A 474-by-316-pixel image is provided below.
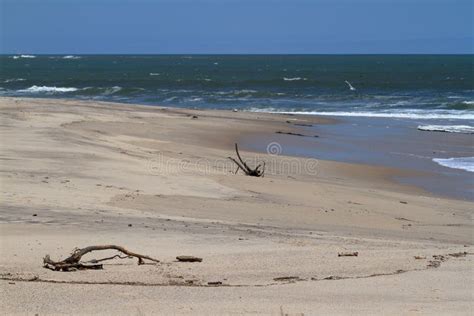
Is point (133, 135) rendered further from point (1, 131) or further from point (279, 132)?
point (279, 132)

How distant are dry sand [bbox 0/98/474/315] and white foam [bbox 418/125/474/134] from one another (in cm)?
1030

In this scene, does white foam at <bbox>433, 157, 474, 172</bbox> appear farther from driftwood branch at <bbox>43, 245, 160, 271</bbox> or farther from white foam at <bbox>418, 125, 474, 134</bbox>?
driftwood branch at <bbox>43, 245, 160, 271</bbox>

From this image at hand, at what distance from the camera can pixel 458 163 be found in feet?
60.9

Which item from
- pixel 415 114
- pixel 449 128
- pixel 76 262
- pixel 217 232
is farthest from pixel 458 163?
pixel 415 114

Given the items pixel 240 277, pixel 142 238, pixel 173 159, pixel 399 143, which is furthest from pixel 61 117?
pixel 240 277

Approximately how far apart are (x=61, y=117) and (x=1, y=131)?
6.66 meters

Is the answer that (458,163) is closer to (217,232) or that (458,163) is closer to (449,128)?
(449,128)

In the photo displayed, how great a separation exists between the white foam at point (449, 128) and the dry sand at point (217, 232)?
1030cm

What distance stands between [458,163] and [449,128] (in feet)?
31.6

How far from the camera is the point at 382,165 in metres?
18.2

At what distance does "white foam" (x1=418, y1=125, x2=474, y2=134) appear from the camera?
26672 millimetres

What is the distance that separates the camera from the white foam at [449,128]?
87.5 ft

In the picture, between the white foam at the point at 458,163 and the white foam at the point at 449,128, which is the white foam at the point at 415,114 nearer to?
the white foam at the point at 449,128

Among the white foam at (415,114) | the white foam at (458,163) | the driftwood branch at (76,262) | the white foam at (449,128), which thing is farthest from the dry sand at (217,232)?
the white foam at (415,114)
